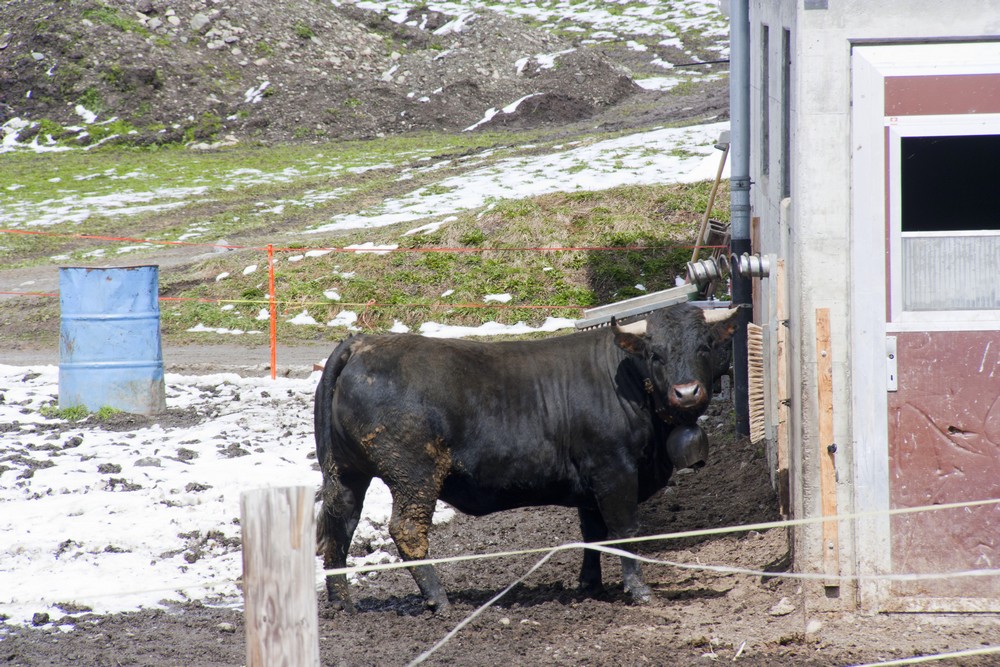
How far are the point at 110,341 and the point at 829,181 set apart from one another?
7765mm

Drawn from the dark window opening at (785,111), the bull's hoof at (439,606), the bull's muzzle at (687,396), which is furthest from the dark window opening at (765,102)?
the bull's hoof at (439,606)

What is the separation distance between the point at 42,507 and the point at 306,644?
5012mm

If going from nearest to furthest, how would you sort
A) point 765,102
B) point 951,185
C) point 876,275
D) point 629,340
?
point 876,275
point 629,340
point 951,185
point 765,102

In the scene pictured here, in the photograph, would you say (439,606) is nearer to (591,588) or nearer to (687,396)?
(591,588)

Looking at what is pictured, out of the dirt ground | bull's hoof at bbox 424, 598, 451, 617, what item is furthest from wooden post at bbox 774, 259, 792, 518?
bull's hoof at bbox 424, 598, 451, 617

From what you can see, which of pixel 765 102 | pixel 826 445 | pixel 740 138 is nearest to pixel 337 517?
pixel 826 445

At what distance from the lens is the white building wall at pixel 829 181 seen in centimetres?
544

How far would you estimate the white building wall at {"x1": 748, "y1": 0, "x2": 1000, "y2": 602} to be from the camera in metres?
5.44

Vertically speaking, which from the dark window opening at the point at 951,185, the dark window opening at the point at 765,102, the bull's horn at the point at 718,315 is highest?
the dark window opening at the point at 765,102

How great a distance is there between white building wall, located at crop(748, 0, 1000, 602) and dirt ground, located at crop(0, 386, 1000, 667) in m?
0.37

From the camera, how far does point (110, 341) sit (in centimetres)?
1107

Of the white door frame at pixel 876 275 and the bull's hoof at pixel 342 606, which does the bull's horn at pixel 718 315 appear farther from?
the bull's hoof at pixel 342 606

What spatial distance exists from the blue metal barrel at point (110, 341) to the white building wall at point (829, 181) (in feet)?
23.6

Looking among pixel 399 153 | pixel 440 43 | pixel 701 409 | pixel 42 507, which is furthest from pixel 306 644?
pixel 440 43
